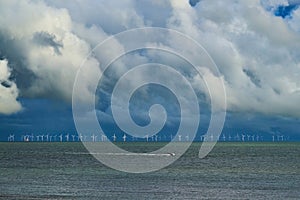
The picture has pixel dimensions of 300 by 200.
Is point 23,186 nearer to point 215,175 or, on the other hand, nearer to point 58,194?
point 58,194

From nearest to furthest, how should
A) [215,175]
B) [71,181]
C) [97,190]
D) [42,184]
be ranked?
[97,190] < [42,184] < [71,181] < [215,175]

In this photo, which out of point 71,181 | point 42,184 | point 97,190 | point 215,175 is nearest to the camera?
point 97,190

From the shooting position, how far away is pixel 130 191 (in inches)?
3332

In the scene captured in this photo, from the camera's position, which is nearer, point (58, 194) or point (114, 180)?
point (58, 194)

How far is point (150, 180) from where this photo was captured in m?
104

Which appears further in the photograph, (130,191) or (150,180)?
→ (150,180)

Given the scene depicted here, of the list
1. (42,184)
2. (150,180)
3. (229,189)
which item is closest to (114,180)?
(150,180)

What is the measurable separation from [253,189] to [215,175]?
94.7 ft

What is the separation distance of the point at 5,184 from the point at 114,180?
19.8m

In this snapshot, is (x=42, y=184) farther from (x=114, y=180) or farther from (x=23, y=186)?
(x=114, y=180)

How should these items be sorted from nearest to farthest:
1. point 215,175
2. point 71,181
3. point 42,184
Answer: point 42,184 < point 71,181 < point 215,175

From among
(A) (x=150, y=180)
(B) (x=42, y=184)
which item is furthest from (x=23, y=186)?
(A) (x=150, y=180)

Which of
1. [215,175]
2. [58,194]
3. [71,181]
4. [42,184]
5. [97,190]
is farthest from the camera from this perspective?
[215,175]

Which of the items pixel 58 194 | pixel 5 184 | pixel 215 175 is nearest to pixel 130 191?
pixel 58 194
